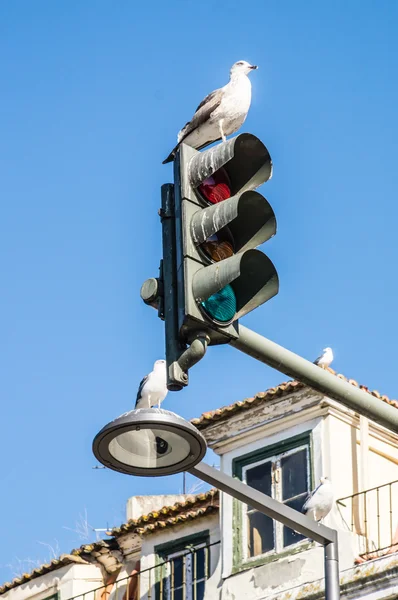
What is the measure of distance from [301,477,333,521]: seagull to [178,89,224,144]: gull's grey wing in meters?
7.54

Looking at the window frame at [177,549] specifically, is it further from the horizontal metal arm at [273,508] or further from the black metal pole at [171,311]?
the black metal pole at [171,311]

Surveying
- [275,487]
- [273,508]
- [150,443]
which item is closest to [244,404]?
[275,487]

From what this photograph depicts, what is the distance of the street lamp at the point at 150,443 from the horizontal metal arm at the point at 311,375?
0.99 meters

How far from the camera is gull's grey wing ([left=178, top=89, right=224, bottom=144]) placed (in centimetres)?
956

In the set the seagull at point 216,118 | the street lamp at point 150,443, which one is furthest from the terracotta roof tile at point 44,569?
the street lamp at point 150,443

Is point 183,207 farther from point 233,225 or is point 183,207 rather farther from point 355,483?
point 355,483

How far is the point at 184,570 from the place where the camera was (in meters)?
19.8

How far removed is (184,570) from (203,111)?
11.1 meters

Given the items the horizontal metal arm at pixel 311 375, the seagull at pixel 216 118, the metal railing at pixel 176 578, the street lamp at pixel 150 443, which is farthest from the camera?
the metal railing at pixel 176 578

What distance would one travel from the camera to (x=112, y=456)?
748cm

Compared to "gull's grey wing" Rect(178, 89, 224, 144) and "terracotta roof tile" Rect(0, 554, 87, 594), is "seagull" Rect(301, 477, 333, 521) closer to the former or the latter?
"terracotta roof tile" Rect(0, 554, 87, 594)

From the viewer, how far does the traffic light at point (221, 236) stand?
20.2 ft

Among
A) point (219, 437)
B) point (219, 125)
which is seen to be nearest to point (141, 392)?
point (219, 437)

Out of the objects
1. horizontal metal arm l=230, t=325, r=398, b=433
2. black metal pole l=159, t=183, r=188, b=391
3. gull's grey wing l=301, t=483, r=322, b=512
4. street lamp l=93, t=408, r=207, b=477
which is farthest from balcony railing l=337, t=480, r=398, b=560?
black metal pole l=159, t=183, r=188, b=391
